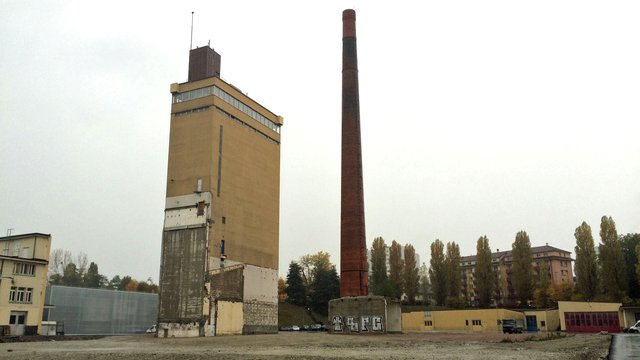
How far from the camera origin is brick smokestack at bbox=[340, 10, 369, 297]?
52.9 meters

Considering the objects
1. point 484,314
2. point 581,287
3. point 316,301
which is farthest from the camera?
point 316,301

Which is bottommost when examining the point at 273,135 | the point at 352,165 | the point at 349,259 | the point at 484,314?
the point at 484,314

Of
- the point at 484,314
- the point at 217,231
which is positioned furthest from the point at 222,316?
the point at 484,314

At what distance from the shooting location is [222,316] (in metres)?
51.6

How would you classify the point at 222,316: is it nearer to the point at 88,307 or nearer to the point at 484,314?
the point at 88,307

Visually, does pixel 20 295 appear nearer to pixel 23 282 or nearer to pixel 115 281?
pixel 23 282

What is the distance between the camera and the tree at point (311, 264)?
367ft

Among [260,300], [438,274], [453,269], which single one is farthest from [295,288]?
[260,300]

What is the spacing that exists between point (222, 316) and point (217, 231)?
8942 millimetres

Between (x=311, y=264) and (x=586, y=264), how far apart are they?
192 feet

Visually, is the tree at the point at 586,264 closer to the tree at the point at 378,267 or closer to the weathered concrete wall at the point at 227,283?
the tree at the point at 378,267

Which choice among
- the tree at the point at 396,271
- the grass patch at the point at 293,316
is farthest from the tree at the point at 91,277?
the tree at the point at 396,271

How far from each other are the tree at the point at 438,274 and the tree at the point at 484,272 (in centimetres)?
693

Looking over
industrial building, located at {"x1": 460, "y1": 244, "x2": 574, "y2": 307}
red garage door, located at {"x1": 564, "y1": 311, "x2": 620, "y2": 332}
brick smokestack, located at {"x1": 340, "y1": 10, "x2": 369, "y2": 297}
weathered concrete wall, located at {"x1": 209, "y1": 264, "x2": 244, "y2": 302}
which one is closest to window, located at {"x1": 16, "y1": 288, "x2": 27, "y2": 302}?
weathered concrete wall, located at {"x1": 209, "y1": 264, "x2": 244, "y2": 302}
